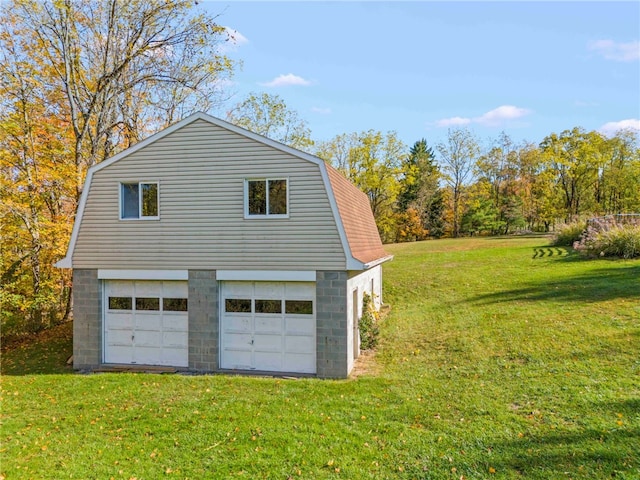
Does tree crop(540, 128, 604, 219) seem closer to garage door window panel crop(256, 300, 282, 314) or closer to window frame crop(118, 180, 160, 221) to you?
garage door window panel crop(256, 300, 282, 314)

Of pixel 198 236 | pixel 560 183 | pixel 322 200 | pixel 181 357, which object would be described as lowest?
pixel 181 357

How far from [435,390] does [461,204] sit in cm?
4120

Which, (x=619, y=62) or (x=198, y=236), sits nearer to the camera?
(x=198, y=236)

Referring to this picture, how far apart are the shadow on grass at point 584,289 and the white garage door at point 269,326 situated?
8544 millimetres

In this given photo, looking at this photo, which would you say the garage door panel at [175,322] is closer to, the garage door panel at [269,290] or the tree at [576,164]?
the garage door panel at [269,290]

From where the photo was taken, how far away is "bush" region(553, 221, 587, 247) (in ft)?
82.9

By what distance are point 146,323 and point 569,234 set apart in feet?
86.5

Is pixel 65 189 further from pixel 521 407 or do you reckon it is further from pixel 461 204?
pixel 461 204

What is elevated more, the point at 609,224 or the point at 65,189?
the point at 65,189

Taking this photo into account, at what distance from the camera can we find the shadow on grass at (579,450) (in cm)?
551

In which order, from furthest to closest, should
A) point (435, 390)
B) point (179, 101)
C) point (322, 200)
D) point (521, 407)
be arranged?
1. point (179, 101)
2. point (322, 200)
3. point (435, 390)
4. point (521, 407)

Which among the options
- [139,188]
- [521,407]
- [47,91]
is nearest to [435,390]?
[521,407]

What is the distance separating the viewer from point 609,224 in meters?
22.0

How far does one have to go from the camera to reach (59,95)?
57.7 feet
